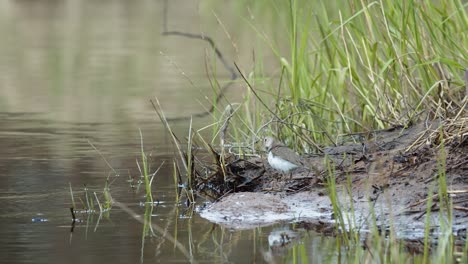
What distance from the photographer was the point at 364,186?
226 inches

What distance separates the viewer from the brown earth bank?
5.30 m

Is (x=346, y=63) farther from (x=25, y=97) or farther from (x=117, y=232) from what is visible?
(x=25, y=97)

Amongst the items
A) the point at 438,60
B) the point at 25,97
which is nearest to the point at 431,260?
the point at 438,60

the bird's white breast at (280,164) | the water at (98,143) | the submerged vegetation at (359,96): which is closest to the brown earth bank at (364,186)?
the submerged vegetation at (359,96)

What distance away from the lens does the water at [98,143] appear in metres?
4.93

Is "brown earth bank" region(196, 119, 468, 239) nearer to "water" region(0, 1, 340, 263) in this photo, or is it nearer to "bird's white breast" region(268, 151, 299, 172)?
"bird's white breast" region(268, 151, 299, 172)

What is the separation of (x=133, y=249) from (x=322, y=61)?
2.81m

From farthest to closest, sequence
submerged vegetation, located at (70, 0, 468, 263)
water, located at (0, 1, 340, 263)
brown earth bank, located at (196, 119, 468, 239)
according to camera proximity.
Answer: submerged vegetation, located at (70, 0, 468, 263)
brown earth bank, located at (196, 119, 468, 239)
water, located at (0, 1, 340, 263)

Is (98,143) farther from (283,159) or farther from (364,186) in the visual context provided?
(364,186)

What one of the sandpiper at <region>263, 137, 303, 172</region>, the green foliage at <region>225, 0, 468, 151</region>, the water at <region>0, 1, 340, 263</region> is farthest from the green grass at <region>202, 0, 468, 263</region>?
the water at <region>0, 1, 340, 263</region>

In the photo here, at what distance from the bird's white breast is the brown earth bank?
0.41 feet

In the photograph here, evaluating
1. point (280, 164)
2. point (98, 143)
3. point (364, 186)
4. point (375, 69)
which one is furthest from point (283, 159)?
point (98, 143)

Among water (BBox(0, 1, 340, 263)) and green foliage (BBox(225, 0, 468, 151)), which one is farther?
green foliage (BBox(225, 0, 468, 151))

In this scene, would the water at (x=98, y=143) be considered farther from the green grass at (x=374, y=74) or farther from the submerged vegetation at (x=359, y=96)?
the green grass at (x=374, y=74)
